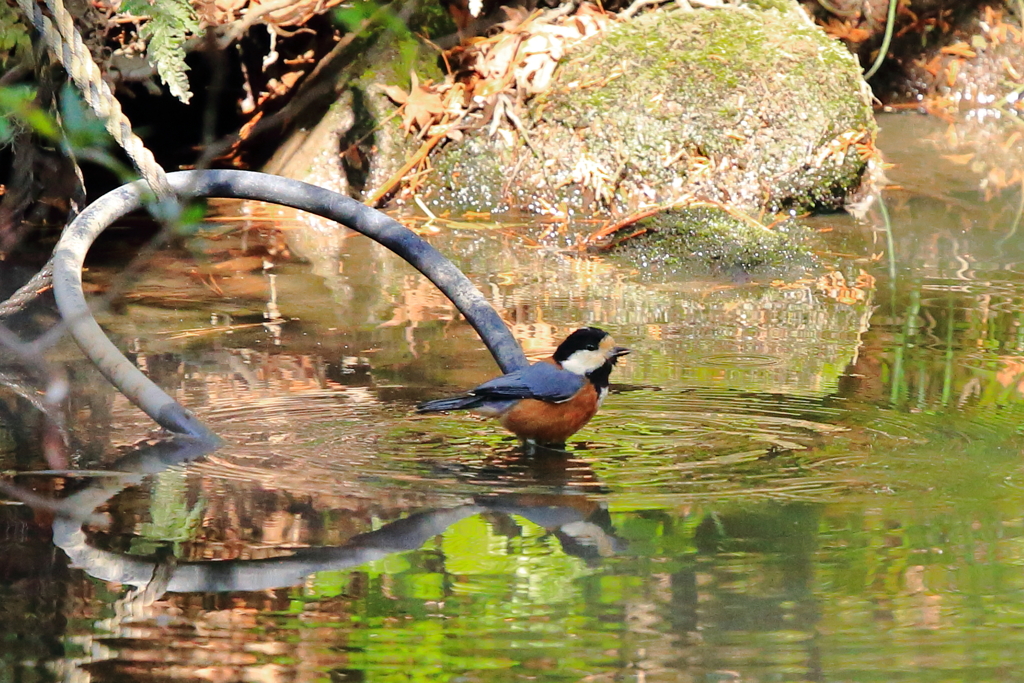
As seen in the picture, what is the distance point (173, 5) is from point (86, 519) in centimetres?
184

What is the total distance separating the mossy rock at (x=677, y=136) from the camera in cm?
882

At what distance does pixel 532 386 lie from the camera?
452 centimetres

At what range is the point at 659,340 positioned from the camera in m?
5.89

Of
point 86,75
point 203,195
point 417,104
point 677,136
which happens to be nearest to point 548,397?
point 203,195

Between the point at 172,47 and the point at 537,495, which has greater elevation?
the point at 172,47

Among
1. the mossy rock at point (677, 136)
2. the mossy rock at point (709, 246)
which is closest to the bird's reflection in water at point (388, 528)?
the mossy rock at point (709, 246)

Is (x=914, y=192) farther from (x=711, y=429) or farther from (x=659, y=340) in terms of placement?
(x=711, y=429)

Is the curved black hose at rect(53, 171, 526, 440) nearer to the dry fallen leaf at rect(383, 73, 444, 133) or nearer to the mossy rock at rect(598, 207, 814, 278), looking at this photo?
the mossy rock at rect(598, 207, 814, 278)

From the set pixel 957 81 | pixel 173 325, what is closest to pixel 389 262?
pixel 173 325

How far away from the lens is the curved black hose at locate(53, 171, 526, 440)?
4.35 meters

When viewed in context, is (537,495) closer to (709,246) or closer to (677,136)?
(709,246)

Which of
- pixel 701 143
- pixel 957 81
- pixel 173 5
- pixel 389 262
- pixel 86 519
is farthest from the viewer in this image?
pixel 957 81

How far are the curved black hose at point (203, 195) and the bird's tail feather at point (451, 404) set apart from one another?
0.75 ft

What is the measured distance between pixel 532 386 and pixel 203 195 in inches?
57.2
